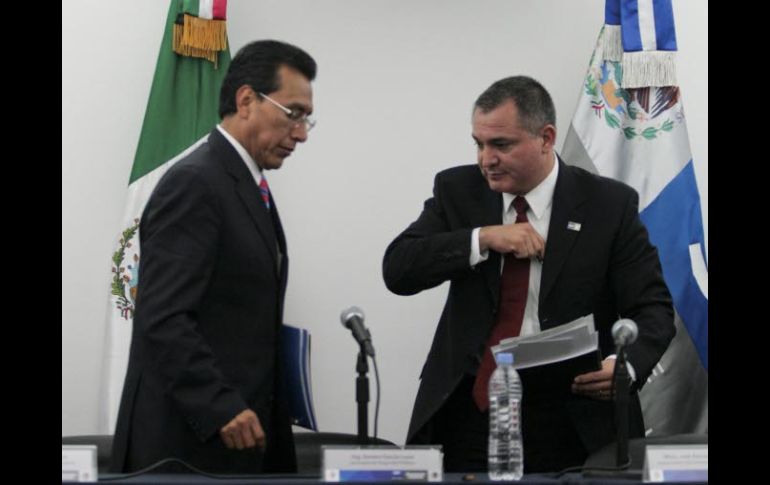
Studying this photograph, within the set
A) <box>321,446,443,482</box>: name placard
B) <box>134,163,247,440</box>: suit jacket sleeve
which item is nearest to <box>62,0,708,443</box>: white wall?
<box>134,163,247,440</box>: suit jacket sleeve

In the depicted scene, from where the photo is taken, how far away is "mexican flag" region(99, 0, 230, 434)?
4.88 m

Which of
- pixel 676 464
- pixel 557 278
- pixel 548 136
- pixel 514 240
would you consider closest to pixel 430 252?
pixel 514 240

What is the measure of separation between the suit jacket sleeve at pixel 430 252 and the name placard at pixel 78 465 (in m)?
1.31

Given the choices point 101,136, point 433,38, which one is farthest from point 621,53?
point 101,136

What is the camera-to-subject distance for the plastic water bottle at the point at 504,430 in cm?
303

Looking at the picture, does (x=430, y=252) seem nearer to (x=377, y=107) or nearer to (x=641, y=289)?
(x=641, y=289)

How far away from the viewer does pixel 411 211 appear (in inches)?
206

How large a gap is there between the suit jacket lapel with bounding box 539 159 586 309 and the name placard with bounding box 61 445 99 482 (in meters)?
1.50

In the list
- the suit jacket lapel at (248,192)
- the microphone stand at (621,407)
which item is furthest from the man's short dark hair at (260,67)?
the microphone stand at (621,407)

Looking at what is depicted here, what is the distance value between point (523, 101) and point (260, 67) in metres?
0.90
